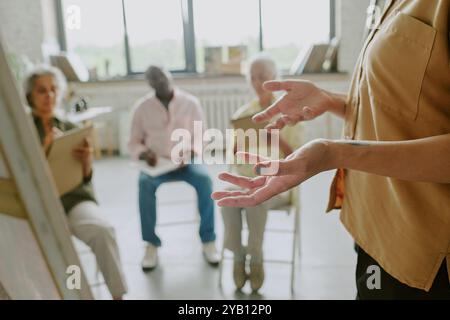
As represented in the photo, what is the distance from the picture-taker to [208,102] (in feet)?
14.4

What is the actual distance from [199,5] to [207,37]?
2.97m

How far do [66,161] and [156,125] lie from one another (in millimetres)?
953

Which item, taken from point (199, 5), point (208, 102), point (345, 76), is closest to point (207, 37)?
point (208, 102)

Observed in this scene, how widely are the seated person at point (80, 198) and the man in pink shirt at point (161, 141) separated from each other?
0.56 metres

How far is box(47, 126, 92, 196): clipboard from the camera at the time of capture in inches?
60.6

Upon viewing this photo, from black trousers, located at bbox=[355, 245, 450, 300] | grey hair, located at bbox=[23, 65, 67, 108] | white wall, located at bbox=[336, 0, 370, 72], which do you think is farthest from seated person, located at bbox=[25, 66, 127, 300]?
white wall, located at bbox=[336, 0, 370, 72]

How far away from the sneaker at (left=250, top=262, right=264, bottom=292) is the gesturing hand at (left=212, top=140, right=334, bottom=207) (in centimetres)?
135

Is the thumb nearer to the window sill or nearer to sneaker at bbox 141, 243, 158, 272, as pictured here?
sneaker at bbox 141, 243, 158, 272

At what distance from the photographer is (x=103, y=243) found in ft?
5.73

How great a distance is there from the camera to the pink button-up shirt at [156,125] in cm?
254

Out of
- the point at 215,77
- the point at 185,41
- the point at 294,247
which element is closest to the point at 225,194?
the point at 294,247

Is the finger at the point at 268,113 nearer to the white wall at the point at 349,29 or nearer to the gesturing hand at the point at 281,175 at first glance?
the gesturing hand at the point at 281,175

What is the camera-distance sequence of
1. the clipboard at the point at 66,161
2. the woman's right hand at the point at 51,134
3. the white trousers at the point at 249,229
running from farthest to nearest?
1. the white trousers at the point at 249,229
2. the woman's right hand at the point at 51,134
3. the clipboard at the point at 66,161

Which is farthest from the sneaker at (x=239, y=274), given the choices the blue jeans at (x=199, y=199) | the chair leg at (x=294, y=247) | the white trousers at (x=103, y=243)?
the white trousers at (x=103, y=243)
